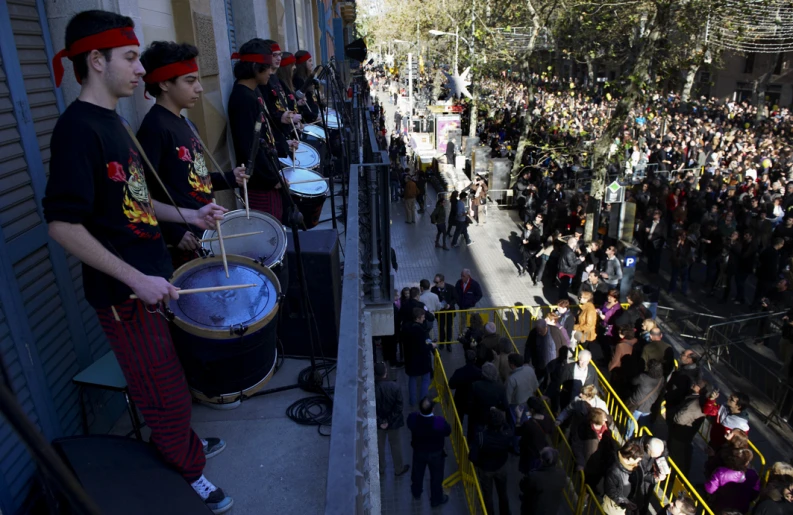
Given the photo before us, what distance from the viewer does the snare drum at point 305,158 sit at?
20.1ft

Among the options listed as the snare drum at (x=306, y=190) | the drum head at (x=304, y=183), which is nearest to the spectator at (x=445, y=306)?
the snare drum at (x=306, y=190)

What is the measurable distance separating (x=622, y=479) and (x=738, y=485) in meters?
1.22

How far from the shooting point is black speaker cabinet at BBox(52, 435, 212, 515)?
2.42 m

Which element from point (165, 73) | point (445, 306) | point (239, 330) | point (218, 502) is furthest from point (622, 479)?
point (445, 306)

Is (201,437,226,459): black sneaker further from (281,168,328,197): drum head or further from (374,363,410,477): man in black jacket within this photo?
(374,363,410,477): man in black jacket

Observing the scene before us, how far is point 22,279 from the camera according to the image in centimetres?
295

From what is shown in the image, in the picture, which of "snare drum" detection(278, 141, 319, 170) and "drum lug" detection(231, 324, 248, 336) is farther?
"snare drum" detection(278, 141, 319, 170)

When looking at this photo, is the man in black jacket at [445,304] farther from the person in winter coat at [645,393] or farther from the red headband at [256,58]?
the red headband at [256,58]

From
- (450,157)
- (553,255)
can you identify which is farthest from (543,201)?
(450,157)

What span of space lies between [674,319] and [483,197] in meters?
8.88

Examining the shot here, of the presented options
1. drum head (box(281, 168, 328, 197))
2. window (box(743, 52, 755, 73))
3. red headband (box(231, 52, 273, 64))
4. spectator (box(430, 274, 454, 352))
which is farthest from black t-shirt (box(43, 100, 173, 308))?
window (box(743, 52, 755, 73))

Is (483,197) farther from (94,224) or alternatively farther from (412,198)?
(94,224)

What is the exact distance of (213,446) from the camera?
3449 mm

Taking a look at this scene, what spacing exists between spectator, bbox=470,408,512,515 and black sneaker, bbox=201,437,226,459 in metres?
3.85
